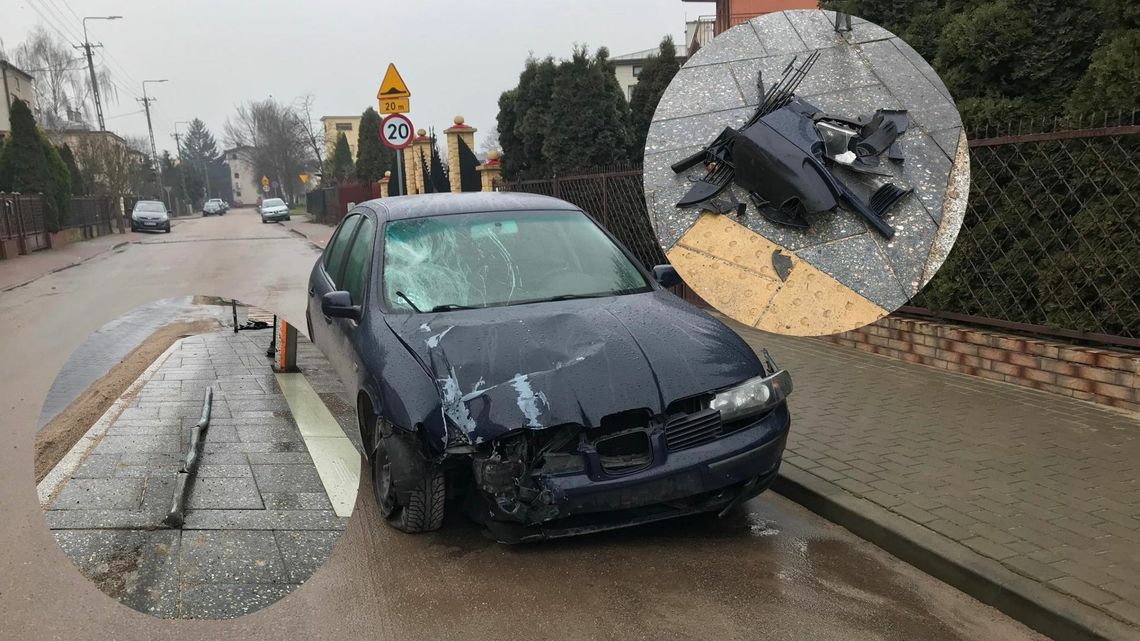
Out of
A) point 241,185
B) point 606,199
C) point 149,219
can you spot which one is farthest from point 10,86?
point 241,185

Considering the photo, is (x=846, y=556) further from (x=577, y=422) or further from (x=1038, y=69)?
(x=1038, y=69)

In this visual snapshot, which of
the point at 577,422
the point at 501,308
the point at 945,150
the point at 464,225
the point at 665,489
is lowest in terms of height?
the point at 665,489

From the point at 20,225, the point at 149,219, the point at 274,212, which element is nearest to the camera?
the point at 20,225

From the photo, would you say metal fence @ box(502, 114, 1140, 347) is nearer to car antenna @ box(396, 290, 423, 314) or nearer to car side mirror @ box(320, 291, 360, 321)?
car antenna @ box(396, 290, 423, 314)

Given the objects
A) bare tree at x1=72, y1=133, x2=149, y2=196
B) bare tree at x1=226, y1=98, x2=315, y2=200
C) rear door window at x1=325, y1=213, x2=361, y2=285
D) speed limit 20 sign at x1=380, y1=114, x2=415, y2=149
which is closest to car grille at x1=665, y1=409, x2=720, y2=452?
rear door window at x1=325, y1=213, x2=361, y2=285

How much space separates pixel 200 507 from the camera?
178 centimetres

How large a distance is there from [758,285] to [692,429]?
90cm

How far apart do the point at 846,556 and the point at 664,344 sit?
4.39 feet

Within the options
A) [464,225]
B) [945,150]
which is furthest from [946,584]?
[464,225]

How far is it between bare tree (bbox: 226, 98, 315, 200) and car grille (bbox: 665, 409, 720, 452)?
7360 centimetres

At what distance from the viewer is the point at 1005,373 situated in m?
6.00

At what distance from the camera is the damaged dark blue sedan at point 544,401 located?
10.7 ft

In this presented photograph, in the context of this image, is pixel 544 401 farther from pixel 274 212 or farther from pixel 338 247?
pixel 274 212

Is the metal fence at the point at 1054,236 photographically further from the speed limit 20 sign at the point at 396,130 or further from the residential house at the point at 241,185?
the residential house at the point at 241,185
